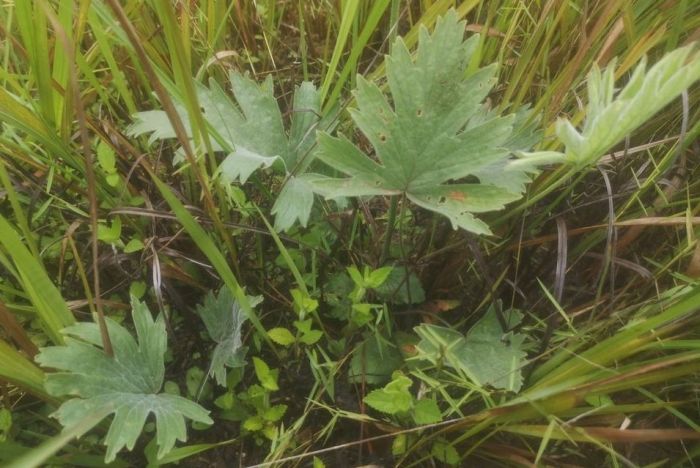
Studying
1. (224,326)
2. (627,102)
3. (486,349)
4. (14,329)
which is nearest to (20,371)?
(14,329)

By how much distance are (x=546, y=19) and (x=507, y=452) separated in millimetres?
732

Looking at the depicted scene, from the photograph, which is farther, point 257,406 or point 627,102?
point 257,406

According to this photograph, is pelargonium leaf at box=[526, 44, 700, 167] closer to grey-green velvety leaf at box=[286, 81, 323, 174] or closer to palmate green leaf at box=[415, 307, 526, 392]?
palmate green leaf at box=[415, 307, 526, 392]

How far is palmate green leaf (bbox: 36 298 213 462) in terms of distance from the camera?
0.77m

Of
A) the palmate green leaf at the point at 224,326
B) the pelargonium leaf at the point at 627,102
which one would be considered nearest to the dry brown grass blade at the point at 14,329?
the palmate green leaf at the point at 224,326

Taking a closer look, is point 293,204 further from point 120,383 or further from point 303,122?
point 120,383

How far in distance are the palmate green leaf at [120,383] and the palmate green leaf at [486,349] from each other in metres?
0.34

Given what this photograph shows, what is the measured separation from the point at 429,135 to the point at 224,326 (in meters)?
0.43

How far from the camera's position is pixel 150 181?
1.06 meters

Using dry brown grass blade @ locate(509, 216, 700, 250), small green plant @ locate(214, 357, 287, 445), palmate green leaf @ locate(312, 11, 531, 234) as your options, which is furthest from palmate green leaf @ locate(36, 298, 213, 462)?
dry brown grass blade @ locate(509, 216, 700, 250)

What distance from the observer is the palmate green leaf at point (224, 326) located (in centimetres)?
88

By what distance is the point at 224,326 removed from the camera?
94 cm

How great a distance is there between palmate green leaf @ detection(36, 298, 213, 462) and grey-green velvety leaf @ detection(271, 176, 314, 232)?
23 cm

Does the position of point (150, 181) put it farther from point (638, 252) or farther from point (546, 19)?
point (638, 252)
